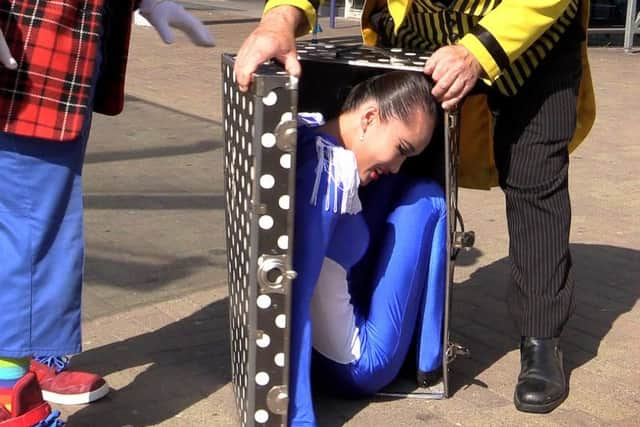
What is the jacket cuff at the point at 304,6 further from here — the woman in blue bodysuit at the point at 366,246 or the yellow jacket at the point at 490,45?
the woman in blue bodysuit at the point at 366,246

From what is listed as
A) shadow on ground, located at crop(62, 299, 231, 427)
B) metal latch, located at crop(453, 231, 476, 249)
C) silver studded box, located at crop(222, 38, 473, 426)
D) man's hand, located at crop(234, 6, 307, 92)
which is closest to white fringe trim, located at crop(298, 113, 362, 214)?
silver studded box, located at crop(222, 38, 473, 426)

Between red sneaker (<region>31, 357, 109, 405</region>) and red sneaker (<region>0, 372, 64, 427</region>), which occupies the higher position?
red sneaker (<region>0, 372, 64, 427</region>)

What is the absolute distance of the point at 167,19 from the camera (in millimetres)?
3115

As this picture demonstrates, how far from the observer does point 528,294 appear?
3.45 m

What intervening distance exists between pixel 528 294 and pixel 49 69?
Answer: 1616 mm

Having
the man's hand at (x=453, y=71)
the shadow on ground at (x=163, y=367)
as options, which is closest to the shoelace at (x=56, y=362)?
the shadow on ground at (x=163, y=367)

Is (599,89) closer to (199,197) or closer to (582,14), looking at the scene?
(199,197)

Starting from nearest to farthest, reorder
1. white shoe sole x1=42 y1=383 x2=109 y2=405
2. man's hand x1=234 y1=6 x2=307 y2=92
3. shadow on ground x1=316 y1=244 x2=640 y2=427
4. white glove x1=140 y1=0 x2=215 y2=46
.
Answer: man's hand x1=234 y1=6 x2=307 y2=92 < white glove x1=140 y1=0 x2=215 y2=46 < white shoe sole x1=42 y1=383 x2=109 y2=405 < shadow on ground x1=316 y1=244 x2=640 y2=427

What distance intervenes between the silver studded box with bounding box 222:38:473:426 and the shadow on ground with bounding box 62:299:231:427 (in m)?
0.18

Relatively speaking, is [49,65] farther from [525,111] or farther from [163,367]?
[525,111]

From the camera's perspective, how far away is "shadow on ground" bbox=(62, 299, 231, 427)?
10.4 feet

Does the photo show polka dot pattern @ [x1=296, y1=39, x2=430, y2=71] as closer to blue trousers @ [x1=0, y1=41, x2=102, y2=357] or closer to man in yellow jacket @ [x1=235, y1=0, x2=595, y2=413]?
man in yellow jacket @ [x1=235, y1=0, x2=595, y2=413]

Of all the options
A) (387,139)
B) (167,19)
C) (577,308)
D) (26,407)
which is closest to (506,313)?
(577,308)

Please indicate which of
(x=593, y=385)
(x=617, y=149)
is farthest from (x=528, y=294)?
(x=617, y=149)
